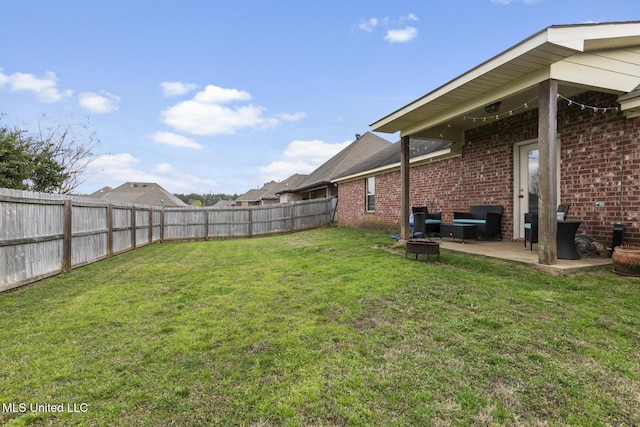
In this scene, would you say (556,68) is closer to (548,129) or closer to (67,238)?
(548,129)

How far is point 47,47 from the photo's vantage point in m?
11.4

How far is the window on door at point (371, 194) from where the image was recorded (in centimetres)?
1361

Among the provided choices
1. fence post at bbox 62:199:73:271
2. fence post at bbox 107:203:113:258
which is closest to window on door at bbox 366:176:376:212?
fence post at bbox 107:203:113:258

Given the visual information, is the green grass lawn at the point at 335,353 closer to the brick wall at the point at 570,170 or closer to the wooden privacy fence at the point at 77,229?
the wooden privacy fence at the point at 77,229

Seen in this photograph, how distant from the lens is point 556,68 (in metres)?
4.61

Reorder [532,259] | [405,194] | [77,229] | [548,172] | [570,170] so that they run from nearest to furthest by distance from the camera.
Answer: [548,172]
[532,259]
[570,170]
[77,229]
[405,194]

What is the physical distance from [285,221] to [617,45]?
45.1 ft

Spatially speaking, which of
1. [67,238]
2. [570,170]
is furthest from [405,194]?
[67,238]

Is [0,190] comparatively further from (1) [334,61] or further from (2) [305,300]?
(1) [334,61]

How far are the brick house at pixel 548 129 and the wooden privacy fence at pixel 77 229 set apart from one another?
7253 mm

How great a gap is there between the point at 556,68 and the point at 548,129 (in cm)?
91

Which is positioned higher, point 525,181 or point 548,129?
point 548,129

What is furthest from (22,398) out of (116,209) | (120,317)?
(116,209)

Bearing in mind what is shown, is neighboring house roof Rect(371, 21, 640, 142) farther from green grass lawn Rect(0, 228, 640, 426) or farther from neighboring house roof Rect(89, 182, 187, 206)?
neighboring house roof Rect(89, 182, 187, 206)
